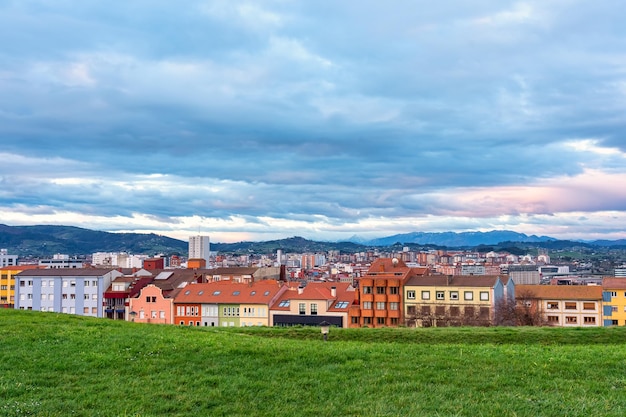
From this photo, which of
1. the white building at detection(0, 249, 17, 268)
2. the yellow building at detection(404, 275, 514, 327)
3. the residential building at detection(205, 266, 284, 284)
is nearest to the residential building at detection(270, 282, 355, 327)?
the yellow building at detection(404, 275, 514, 327)

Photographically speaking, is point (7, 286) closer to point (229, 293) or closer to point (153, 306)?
point (153, 306)

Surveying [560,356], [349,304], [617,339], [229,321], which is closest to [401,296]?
[349,304]

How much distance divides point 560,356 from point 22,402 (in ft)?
40.9

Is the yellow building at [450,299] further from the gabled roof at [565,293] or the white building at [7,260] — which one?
the white building at [7,260]

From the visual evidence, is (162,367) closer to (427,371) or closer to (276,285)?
(427,371)

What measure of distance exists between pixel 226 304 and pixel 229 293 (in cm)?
167

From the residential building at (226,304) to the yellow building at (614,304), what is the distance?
40971 millimetres

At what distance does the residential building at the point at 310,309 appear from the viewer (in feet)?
212

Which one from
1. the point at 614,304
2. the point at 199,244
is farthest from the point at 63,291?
the point at 199,244

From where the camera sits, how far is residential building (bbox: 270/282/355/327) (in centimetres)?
6450

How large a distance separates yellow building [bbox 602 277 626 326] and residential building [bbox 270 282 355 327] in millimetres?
32700

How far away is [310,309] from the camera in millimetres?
64625

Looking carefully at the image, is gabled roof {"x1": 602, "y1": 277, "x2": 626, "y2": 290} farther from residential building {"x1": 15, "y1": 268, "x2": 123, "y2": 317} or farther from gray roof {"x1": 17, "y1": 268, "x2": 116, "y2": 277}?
gray roof {"x1": 17, "y1": 268, "x2": 116, "y2": 277}

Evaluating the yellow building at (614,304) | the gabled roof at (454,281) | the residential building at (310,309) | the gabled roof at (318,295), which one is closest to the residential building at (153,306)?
the residential building at (310,309)
